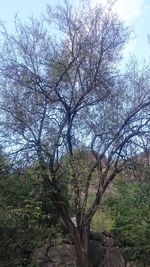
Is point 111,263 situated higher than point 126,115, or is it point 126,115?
point 126,115

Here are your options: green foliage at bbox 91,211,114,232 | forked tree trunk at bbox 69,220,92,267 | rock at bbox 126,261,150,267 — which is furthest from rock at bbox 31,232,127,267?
green foliage at bbox 91,211,114,232

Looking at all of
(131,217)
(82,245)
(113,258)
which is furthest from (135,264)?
(82,245)

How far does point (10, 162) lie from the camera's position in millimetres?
12695

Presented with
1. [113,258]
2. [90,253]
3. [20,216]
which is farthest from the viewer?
[113,258]

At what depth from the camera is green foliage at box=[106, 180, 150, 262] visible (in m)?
13.4

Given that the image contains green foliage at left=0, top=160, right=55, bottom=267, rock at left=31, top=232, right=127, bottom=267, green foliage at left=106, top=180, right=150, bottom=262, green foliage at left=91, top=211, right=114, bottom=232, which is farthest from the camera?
green foliage at left=91, top=211, right=114, bottom=232

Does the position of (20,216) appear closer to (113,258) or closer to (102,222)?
(113,258)

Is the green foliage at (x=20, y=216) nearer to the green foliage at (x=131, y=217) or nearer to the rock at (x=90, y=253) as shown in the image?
the rock at (x=90, y=253)

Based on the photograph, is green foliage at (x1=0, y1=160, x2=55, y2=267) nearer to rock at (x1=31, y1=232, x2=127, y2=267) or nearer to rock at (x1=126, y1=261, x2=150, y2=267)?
rock at (x1=31, y1=232, x2=127, y2=267)

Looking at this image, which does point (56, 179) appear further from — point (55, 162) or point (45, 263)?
point (45, 263)

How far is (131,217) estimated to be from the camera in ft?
45.8

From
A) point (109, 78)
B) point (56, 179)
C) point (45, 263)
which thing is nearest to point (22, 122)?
point (56, 179)

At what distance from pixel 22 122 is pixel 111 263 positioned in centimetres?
435

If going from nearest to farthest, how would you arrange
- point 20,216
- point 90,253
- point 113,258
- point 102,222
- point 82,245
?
point 20,216, point 82,245, point 90,253, point 113,258, point 102,222
